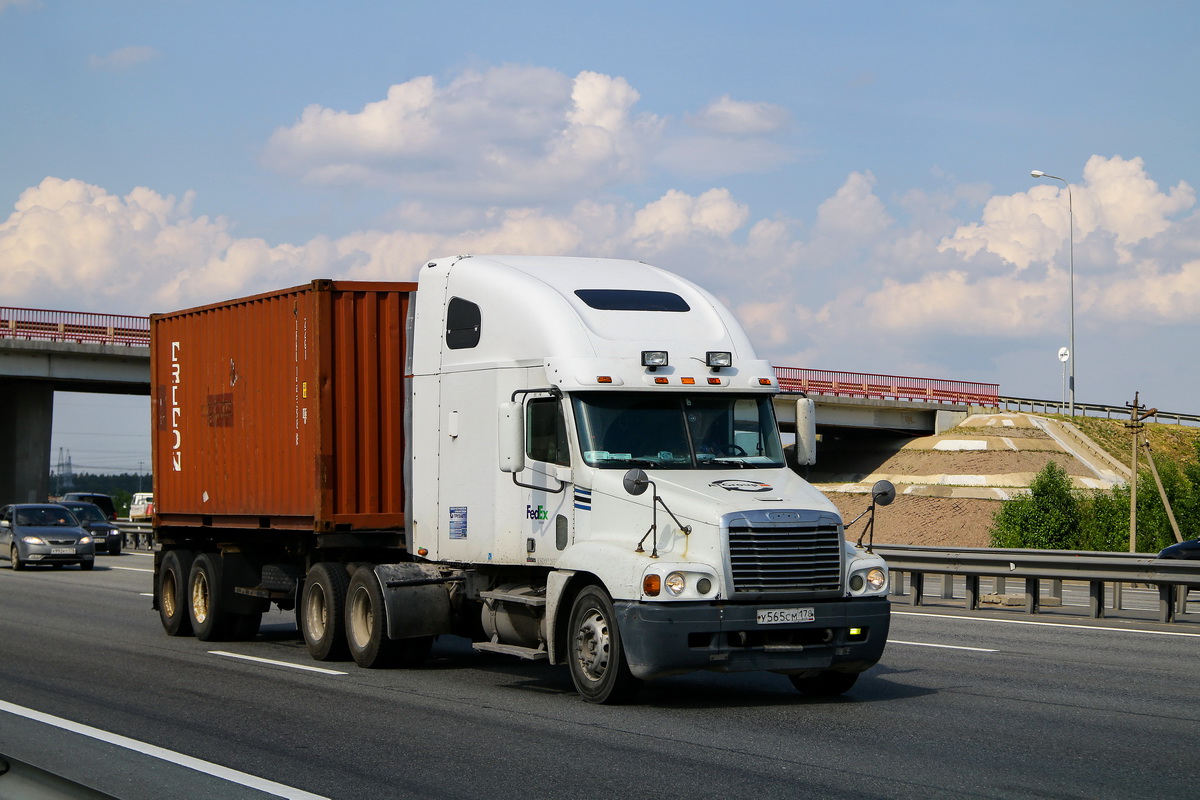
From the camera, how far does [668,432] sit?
11.3 meters

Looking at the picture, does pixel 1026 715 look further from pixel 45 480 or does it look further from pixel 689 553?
pixel 45 480

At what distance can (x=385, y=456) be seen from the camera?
14.4 metres

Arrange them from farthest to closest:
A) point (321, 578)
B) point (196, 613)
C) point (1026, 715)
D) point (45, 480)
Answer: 1. point (45, 480)
2. point (196, 613)
3. point (321, 578)
4. point (1026, 715)

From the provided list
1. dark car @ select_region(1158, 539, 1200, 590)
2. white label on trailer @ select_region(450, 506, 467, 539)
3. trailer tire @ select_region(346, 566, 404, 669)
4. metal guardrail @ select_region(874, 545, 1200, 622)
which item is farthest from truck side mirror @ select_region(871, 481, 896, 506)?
dark car @ select_region(1158, 539, 1200, 590)

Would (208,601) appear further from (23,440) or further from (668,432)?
(23,440)

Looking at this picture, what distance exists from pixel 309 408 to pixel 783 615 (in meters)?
6.02

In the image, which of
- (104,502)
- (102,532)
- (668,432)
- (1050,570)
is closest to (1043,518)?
(102,532)

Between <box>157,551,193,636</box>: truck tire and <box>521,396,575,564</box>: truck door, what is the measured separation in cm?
728

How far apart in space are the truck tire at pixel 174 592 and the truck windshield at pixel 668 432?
323 inches

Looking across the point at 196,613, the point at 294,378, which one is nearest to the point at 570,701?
the point at 294,378

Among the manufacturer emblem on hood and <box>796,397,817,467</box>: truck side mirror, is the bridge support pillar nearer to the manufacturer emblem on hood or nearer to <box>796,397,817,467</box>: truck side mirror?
<box>796,397,817,467</box>: truck side mirror

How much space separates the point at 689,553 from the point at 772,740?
167cm

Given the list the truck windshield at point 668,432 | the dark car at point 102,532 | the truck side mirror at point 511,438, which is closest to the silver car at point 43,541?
the dark car at point 102,532

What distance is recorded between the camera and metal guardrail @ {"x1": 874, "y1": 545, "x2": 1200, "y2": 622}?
1830cm
